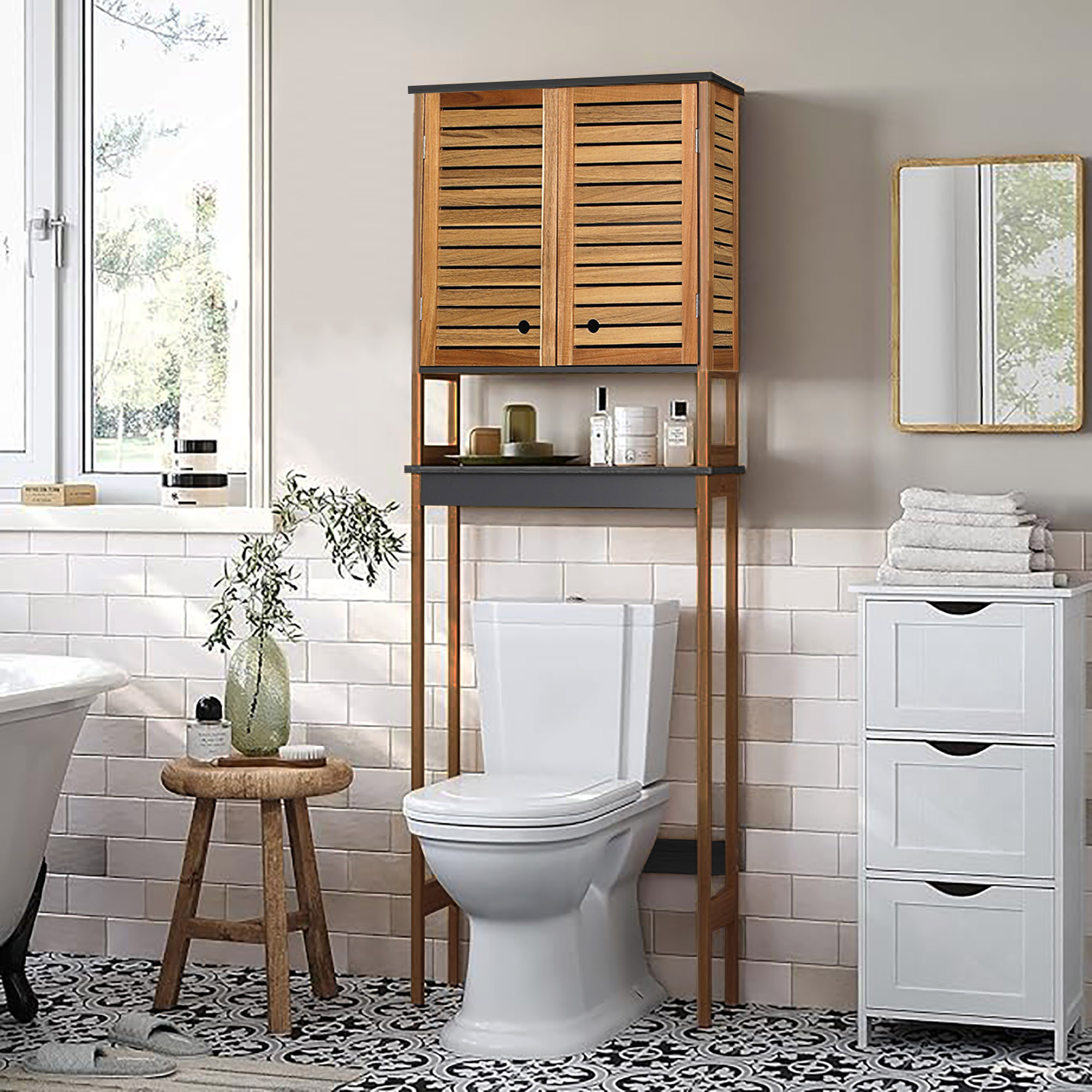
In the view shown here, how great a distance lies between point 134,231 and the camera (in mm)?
4941

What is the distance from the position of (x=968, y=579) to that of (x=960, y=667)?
0.18 m

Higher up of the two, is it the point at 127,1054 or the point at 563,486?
the point at 563,486

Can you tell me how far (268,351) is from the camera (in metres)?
4.70

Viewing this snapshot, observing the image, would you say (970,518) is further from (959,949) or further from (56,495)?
(56,495)

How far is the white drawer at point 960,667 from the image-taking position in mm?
3873

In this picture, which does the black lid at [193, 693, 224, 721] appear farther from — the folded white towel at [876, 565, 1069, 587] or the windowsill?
the folded white towel at [876, 565, 1069, 587]

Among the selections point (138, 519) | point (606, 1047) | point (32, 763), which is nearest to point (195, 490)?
point (138, 519)

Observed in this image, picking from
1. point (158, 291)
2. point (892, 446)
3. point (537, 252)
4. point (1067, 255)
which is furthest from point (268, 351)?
point (1067, 255)

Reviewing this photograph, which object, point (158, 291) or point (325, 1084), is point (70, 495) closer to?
point (158, 291)

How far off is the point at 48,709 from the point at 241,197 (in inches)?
61.1

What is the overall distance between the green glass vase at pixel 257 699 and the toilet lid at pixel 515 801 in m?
0.46

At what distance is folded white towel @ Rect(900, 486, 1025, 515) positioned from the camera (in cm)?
393

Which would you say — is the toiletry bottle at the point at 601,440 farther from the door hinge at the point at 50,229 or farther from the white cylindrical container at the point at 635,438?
the door hinge at the point at 50,229

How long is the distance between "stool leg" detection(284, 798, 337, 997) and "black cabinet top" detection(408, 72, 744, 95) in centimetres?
166
